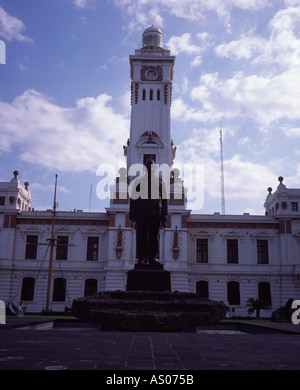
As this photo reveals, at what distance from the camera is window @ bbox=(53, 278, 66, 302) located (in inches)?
1273

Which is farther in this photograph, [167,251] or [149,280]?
[167,251]

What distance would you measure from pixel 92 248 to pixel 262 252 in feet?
45.5

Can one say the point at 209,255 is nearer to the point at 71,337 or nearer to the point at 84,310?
the point at 84,310

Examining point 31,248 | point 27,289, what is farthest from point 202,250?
point 27,289

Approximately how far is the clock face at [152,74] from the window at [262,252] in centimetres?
1735

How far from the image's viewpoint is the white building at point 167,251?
105 ft

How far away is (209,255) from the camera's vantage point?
3309 centimetres

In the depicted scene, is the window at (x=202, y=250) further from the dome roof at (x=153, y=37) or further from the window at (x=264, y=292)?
the dome roof at (x=153, y=37)

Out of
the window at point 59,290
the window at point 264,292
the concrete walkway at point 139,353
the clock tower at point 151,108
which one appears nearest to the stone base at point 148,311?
the concrete walkway at point 139,353

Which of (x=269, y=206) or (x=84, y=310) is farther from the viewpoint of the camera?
(x=269, y=206)

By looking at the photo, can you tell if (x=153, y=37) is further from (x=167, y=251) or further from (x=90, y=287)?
(x=90, y=287)

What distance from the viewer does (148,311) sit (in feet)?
30.4

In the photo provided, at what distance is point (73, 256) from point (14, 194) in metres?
7.04

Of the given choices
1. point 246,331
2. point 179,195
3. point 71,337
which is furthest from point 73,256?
point 71,337
